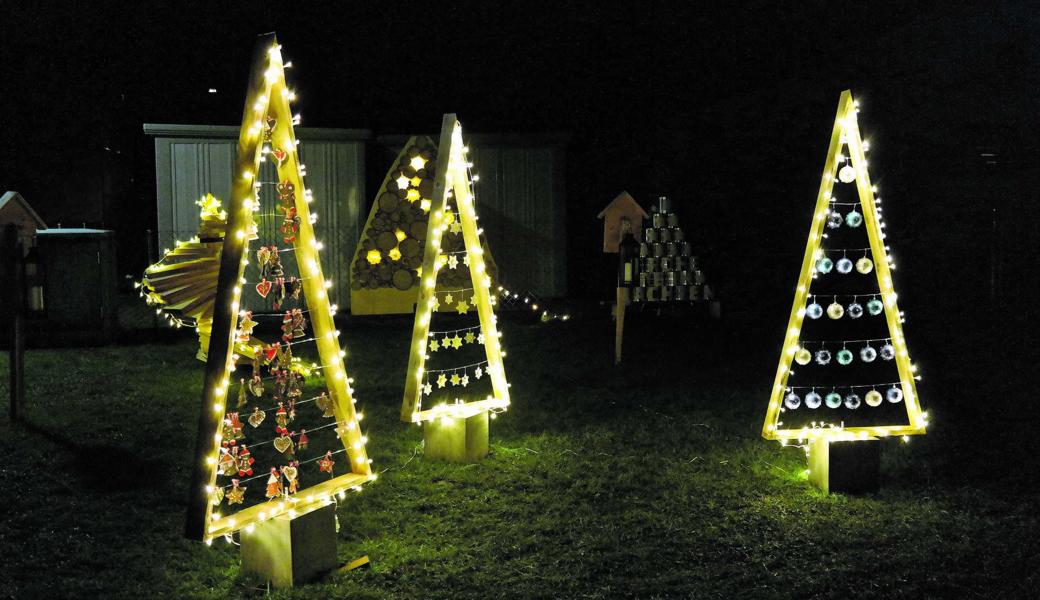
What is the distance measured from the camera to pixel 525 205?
48.3ft

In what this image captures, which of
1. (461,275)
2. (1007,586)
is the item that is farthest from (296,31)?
(1007,586)

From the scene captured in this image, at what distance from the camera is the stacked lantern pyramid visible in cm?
902

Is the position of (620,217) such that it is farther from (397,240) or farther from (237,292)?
(237,292)

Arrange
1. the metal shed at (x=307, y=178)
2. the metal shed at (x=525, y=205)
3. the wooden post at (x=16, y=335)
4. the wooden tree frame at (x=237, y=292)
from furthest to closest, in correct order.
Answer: the metal shed at (x=525, y=205) < the metal shed at (x=307, y=178) < the wooden post at (x=16, y=335) < the wooden tree frame at (x=237, y=292)

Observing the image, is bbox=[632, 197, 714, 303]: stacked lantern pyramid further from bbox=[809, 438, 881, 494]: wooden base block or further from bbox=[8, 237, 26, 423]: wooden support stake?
bbox=[8, 237, 26, 423]: wooden support stake

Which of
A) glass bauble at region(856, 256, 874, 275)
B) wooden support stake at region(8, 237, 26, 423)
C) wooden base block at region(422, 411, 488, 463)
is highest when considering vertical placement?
glass bauble at region(856, 256, 874, 275)

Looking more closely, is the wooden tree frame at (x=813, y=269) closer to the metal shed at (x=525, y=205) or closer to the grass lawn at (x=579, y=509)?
the grass lawn at (x=579, y=509)

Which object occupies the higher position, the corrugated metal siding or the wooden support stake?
the corrugated metal siding

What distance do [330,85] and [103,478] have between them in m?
14.9

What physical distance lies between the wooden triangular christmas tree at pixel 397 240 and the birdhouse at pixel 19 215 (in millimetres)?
4070

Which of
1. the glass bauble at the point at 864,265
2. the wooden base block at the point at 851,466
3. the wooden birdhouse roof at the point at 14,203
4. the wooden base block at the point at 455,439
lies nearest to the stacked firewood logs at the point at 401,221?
the wooden birdhouse roof at the point at 14,203

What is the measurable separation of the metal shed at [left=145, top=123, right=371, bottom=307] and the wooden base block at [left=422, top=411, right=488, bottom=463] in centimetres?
812

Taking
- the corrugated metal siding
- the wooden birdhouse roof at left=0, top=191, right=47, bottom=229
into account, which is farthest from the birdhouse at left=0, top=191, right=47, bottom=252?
the corrugated metal siding

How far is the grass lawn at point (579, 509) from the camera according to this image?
4.04 m
